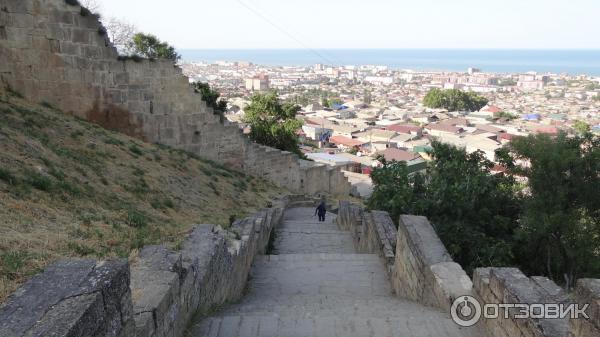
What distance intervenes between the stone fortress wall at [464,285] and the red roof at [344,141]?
4949cm

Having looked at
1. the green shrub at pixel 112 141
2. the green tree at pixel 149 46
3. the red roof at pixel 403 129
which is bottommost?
the red roof at pixel 403 129

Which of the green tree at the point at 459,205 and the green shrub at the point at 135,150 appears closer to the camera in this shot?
A: the green tree at the point at 459,205

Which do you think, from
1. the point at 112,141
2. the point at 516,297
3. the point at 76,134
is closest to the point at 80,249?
the point at 516,297

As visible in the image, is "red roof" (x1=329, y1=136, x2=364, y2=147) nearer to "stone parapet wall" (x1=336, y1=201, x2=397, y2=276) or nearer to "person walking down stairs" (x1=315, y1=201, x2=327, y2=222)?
"person walking down stairs" (x1=315, y1=201, x2=327, y2=222)

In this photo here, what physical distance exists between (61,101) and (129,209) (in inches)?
282

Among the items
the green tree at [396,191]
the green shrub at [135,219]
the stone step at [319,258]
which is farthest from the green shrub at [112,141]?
the green tree at [396,191]

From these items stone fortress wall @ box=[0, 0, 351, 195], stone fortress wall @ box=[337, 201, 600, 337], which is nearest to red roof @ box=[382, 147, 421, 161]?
stone fortress wall @ box=[0, 0, 351, 195]

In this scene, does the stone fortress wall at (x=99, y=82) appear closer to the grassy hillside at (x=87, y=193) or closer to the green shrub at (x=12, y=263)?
the grassy hillside at (x=87, y=193)

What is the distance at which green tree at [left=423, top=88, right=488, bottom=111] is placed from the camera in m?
103

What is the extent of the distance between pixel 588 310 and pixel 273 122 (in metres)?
20.9

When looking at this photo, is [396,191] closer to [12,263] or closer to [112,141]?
[112,141]

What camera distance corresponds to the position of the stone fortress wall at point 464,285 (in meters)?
3.37

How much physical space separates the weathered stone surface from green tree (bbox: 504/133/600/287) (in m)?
11.1

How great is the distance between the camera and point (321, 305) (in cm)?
596
